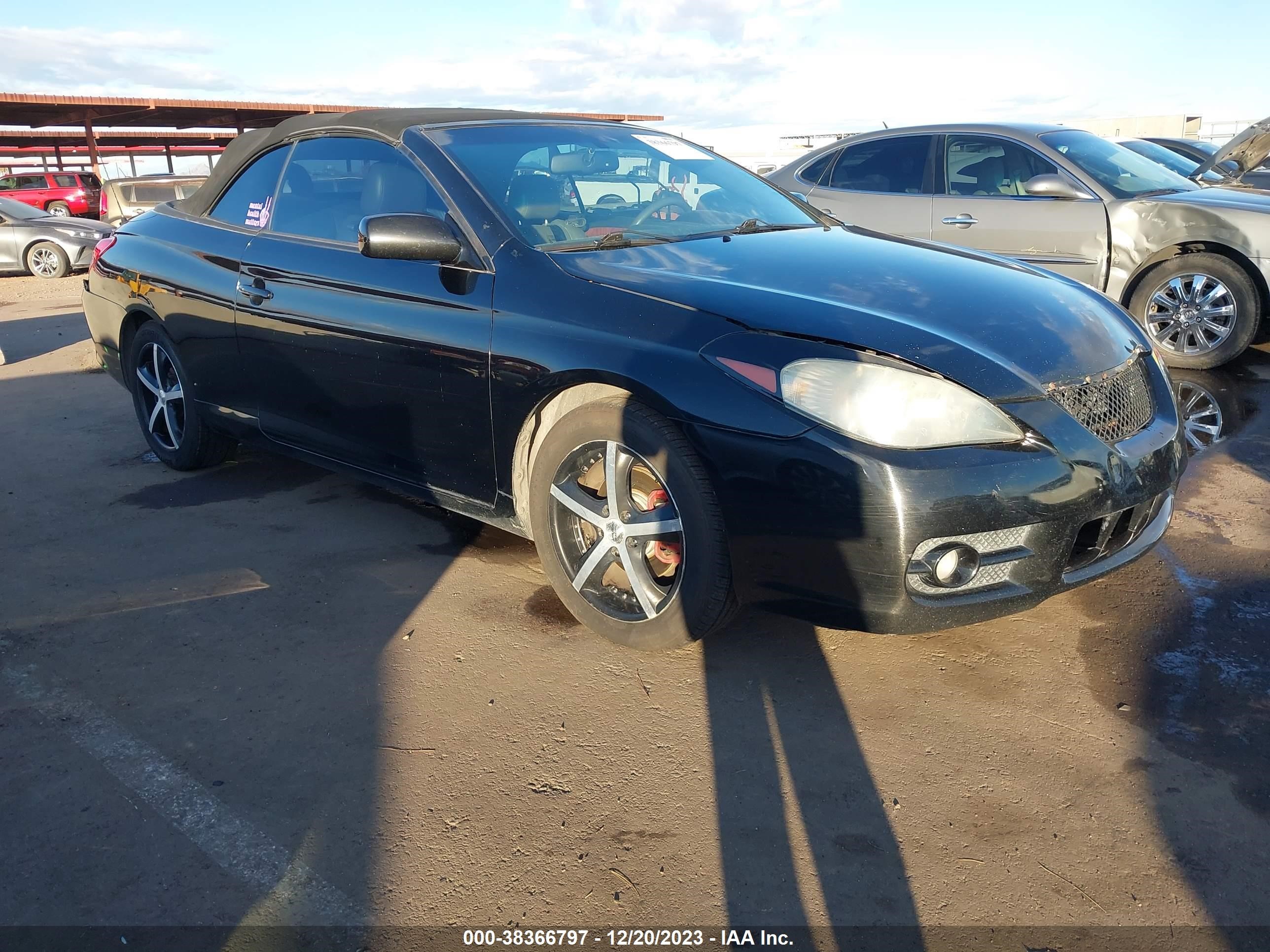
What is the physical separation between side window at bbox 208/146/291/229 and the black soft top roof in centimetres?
5

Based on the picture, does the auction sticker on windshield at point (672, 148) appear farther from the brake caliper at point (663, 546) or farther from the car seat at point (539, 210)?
the brake caliper at point (663, 546)

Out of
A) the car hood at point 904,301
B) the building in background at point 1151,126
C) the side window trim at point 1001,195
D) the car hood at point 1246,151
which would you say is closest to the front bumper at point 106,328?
the car hood at point 904,301

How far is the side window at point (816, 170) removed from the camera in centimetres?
754

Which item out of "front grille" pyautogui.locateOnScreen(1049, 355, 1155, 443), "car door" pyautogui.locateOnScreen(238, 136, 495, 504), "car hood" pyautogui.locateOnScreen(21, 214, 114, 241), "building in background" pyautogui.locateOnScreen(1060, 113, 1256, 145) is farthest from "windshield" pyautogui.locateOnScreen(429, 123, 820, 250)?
"building in background" pyautogui.locateOnScreen(1060, 113, 1256, 145)

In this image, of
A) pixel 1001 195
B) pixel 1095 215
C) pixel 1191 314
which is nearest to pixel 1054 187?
pixel 1095 215

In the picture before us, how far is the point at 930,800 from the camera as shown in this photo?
7.47ft

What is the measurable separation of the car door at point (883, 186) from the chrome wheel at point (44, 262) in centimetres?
1272

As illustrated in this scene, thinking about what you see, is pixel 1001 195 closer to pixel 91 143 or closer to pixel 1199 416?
pixel 1199 416

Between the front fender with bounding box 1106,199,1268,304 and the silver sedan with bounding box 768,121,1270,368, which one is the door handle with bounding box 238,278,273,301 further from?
the front fender with bounding box 1106,199,1268,304

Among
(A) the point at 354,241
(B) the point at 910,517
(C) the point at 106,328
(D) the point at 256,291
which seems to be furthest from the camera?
(C) the point at 106,328

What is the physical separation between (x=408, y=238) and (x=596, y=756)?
170 centimetres

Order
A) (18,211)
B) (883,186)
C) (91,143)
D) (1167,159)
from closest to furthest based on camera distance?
(883,186) → (1167,159) → (18,211) → (91,143)

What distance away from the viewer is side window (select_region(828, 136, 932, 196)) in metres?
7.09

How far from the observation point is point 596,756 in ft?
8.18
